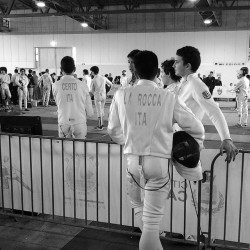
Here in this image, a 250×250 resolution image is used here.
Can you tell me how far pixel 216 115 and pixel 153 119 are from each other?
737mm

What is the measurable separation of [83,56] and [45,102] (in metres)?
9.99

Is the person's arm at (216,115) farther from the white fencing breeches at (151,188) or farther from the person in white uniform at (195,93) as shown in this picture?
the white fencing breeches at (151,188)

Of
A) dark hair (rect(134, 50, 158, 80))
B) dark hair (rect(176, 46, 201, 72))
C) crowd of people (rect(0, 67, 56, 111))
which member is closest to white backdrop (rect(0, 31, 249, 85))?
crowd of people (rect(0, 67, 56, 111))

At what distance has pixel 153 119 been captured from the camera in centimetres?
263

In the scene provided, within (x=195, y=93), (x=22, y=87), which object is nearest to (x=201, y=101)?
(x=195, y=93)

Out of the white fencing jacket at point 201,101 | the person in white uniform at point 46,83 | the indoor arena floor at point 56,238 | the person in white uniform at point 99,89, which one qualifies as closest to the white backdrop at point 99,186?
the indoor arena floor at point 56,238

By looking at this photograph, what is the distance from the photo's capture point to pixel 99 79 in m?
11.4

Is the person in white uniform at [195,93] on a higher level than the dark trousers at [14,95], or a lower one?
higher

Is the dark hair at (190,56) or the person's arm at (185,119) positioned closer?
the person's arm at (185,119)

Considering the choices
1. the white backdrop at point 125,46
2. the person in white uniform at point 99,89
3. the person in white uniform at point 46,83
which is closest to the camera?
the person in white uniform at point 99,89

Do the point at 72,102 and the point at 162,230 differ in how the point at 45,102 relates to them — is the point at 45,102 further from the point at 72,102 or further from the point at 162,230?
the point at 162,230

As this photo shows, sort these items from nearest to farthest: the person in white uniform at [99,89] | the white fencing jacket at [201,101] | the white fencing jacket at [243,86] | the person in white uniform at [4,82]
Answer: the white fencing jacket at [201,101] < the person in white uniform at [99,89] < the white fencing jacket at [243,86] < the person in white uniform at [4,82]

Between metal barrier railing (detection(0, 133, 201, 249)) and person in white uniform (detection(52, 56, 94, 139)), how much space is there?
124 centimetres

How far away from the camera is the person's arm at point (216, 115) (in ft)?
9.62
